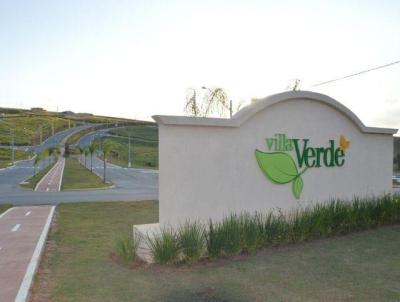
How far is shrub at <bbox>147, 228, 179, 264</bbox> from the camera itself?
7.54 metres

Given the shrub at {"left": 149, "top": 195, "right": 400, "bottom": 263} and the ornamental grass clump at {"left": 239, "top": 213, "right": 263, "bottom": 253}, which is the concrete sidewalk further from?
the ornamental grass clump at {"left": 239, "top": 213, "right": 263, "bottom": 253}

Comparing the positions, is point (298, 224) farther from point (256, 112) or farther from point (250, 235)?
point (256, 112)

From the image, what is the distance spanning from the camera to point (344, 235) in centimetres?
1000

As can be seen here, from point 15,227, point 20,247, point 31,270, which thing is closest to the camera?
point 31,270

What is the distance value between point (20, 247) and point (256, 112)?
20.8 feet

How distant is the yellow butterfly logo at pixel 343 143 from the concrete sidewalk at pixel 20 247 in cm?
807

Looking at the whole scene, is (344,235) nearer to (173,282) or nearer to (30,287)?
(173,282)

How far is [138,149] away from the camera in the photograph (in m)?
98.2

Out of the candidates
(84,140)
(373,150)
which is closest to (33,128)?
(84,140)

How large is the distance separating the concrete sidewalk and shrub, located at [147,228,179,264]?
217 cm

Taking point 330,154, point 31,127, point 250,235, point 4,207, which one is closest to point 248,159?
point 250,235

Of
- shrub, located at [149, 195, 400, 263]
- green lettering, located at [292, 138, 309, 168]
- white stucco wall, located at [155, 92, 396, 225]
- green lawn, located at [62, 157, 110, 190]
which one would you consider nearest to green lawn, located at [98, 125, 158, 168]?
green lawn, located at [62, 157, 110, 190]

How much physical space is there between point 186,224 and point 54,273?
8.66 feet

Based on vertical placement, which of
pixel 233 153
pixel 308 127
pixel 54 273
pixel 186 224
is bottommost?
pixel 54 273
